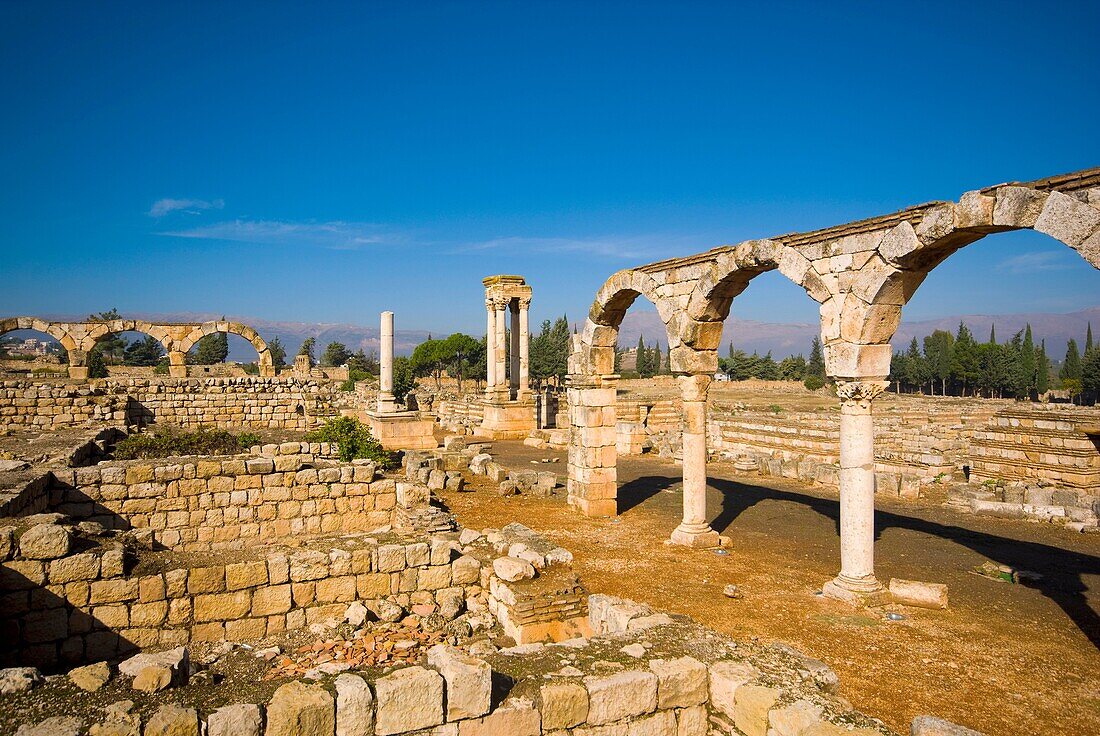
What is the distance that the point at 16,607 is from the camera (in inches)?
235

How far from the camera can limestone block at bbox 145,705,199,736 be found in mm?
3568

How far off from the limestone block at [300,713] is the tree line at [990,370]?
63.7m

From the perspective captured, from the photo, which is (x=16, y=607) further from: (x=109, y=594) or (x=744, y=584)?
(x=744, y=584)

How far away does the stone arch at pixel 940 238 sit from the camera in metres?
5.82

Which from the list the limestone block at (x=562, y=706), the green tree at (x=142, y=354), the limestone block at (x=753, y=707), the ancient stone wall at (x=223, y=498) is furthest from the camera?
the green tree at (x=142, y=354)

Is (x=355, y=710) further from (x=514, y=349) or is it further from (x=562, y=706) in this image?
(x=514, y=349)

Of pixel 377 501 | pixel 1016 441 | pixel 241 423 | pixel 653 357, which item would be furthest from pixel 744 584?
pixel 653 357

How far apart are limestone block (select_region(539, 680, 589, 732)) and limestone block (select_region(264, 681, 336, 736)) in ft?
4.49

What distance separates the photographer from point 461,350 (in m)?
66.0

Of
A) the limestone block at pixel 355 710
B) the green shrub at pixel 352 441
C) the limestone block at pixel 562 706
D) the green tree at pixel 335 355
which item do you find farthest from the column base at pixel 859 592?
the green tree at pixel 335 355

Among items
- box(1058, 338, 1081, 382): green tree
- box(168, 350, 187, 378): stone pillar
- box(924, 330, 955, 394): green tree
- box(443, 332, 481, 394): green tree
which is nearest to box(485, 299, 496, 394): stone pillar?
box(168, 350, 187, 378): stone pillar

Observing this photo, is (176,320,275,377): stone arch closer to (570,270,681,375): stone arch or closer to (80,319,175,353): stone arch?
(80,319,175,353): stone arch

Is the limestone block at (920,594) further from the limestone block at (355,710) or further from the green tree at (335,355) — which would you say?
the green tree at (335,355)

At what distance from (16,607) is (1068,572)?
13.3 m
